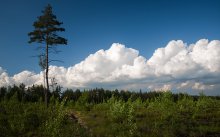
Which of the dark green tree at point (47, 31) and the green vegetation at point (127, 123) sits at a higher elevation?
the dark green tree at point (47, 31)

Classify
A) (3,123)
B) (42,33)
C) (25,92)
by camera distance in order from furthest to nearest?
(25,92)
(42,33)
(3,123)

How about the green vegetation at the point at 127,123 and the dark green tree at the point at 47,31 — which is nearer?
the green vegetation at the point at 127,123

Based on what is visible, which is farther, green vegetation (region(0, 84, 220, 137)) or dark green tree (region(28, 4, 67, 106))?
dark green tree (region(28, 4, 67, 106))

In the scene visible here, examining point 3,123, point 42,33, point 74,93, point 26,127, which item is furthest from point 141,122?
point 74,93

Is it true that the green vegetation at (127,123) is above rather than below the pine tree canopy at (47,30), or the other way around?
below

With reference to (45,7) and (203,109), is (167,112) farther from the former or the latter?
(45,7)

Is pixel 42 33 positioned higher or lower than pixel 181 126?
higher

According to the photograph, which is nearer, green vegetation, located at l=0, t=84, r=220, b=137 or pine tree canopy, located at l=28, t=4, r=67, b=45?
green vegetation, located at l=0, t=84, r=220, b=137

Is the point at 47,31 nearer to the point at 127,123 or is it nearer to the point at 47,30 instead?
the point at 47,30

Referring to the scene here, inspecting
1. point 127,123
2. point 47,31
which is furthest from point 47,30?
point 127,123

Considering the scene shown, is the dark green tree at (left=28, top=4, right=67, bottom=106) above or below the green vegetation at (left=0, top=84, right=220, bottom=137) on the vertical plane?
above

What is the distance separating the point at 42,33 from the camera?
3488cm

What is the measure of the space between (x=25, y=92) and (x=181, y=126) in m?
76.5

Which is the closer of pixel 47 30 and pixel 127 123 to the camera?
pixel 127 123
